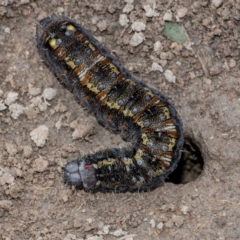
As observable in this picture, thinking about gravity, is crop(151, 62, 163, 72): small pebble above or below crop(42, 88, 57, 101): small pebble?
below

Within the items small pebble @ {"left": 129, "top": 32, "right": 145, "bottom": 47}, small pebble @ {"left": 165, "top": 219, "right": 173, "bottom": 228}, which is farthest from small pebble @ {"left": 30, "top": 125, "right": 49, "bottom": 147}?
small pebble @ {"left": 165, "top": 219, "right": 173, "bottom": 228}

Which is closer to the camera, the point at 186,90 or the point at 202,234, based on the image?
the point at 202,234

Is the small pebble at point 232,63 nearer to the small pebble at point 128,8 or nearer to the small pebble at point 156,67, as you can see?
the small pebble at point 156,67

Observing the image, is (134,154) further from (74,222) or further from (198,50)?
(198,50)

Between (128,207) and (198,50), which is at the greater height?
(198,50)

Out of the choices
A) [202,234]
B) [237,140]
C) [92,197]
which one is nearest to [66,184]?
[92,197]

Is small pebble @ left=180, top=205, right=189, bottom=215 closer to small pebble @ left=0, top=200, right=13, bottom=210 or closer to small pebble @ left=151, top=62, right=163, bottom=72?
small pebble @ left=151, top=62, right=163, bottom=72
